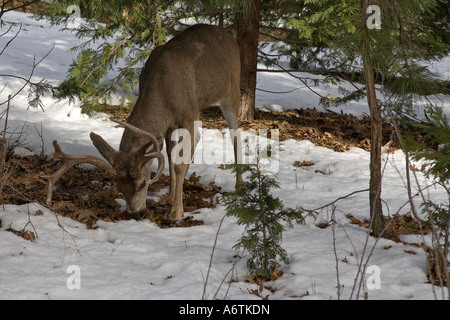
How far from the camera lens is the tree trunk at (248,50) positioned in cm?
1117

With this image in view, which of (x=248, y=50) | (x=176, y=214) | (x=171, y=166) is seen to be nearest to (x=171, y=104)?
(x=171, y=166)

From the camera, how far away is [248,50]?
11.4 metres

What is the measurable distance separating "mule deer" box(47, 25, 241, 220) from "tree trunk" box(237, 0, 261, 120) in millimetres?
2041

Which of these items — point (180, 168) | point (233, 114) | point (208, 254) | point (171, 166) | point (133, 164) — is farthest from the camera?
point (233, 114)

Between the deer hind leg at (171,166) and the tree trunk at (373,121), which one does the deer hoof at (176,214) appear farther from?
the tree trunk at (373,121)

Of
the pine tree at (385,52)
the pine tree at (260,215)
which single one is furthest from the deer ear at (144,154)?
the pine tree at (385,52)

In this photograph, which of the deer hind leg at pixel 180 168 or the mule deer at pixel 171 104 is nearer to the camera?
the mule deer at pixel 171 104

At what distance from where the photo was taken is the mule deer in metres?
7.09

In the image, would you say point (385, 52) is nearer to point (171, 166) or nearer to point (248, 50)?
point (171, 166)

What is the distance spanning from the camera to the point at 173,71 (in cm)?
780

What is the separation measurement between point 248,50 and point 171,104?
13.6 ft

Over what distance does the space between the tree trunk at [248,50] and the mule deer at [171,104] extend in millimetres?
2041

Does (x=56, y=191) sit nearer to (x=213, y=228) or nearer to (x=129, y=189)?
(x=129, y=189)

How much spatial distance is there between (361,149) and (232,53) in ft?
11.0
